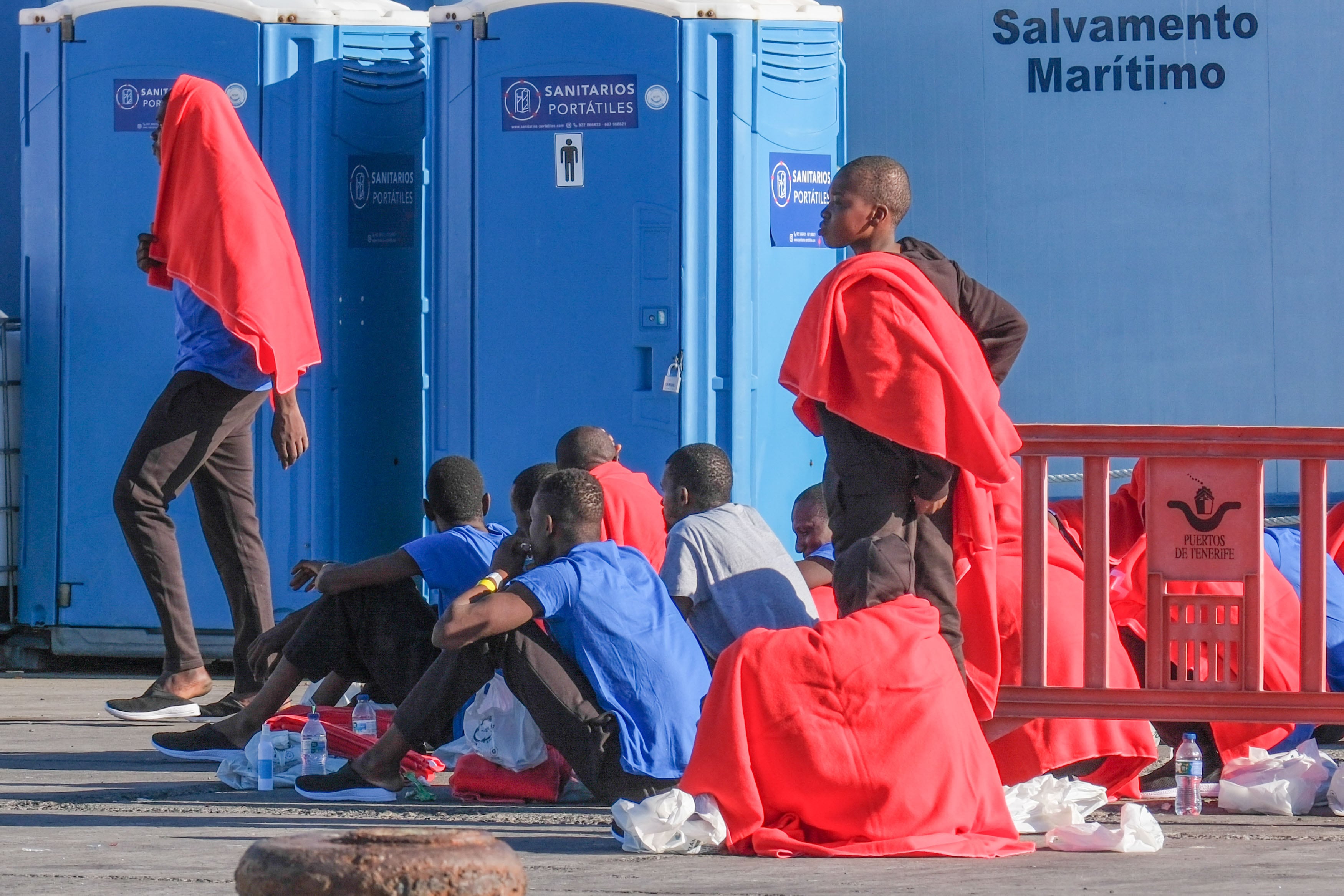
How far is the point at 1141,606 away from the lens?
193 inches

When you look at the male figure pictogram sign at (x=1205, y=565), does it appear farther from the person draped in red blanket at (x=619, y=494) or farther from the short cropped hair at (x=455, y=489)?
the short cropped hair at (x=455, y=489)

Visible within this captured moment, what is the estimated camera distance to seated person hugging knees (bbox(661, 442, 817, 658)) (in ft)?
15.5

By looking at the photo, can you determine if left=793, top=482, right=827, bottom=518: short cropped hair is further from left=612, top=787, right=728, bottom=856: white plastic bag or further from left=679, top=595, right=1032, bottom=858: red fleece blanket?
left=612, top=787, right=728, bottom=856: white plastic bag

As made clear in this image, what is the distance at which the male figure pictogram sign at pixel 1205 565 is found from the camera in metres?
4.60

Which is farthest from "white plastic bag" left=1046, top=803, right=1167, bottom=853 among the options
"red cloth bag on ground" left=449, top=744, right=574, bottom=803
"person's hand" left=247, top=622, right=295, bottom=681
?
"person's hand" left=247, top=622, right=295, bottom=681

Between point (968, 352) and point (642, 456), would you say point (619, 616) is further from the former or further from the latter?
point (642, 456)

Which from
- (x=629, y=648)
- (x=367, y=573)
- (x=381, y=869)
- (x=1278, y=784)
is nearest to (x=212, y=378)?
(x=367, y=573)

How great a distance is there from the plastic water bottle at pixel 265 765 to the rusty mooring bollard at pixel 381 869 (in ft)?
8.88

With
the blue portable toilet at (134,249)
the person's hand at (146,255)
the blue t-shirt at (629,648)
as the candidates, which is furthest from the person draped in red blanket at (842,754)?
the blue portable toilet at (134,249)

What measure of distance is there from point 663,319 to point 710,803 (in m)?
3.09

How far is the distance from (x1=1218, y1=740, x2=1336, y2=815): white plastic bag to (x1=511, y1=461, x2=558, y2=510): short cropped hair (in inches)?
77.5

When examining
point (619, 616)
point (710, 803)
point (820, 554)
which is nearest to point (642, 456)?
point (820, 554)

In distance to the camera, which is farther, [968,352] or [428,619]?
[428,619]

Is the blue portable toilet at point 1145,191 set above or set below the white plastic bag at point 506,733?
above
